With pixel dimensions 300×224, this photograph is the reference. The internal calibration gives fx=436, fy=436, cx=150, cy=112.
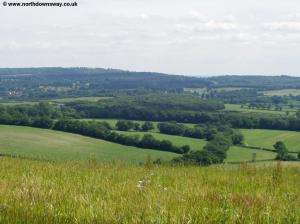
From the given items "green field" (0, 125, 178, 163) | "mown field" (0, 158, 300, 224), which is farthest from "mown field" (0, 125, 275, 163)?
"mown field" (0, 158, 300, 224)

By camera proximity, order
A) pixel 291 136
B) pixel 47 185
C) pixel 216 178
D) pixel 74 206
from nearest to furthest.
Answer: pixel 74 206 → pixel 47 185 → pixel 216 178 → pixel 291 136

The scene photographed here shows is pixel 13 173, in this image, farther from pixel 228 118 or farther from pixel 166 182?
pixel 228 118

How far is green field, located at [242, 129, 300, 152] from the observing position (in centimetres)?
10319

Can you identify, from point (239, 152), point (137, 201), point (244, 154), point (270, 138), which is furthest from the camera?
point (270, 138)

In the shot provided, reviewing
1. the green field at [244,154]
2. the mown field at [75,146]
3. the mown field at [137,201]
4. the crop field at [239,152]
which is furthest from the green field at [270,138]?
the mown field at [137,201]

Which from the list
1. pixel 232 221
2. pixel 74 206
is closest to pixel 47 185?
pixel 74 206

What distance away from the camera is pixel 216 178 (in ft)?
27.5

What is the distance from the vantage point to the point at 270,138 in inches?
4562

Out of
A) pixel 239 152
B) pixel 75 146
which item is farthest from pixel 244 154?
pixel 75 146

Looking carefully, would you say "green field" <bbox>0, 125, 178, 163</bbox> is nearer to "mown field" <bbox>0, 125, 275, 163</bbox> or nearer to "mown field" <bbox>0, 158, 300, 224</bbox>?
"mown field" <bbox>0, 125, 275, 163</bbox>

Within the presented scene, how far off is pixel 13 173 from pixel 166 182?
299cm

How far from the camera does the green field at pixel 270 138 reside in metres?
103

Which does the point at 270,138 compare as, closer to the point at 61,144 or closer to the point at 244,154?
the point at 244,154

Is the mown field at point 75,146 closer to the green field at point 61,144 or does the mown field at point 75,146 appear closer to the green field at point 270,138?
the green field at point 61,144
